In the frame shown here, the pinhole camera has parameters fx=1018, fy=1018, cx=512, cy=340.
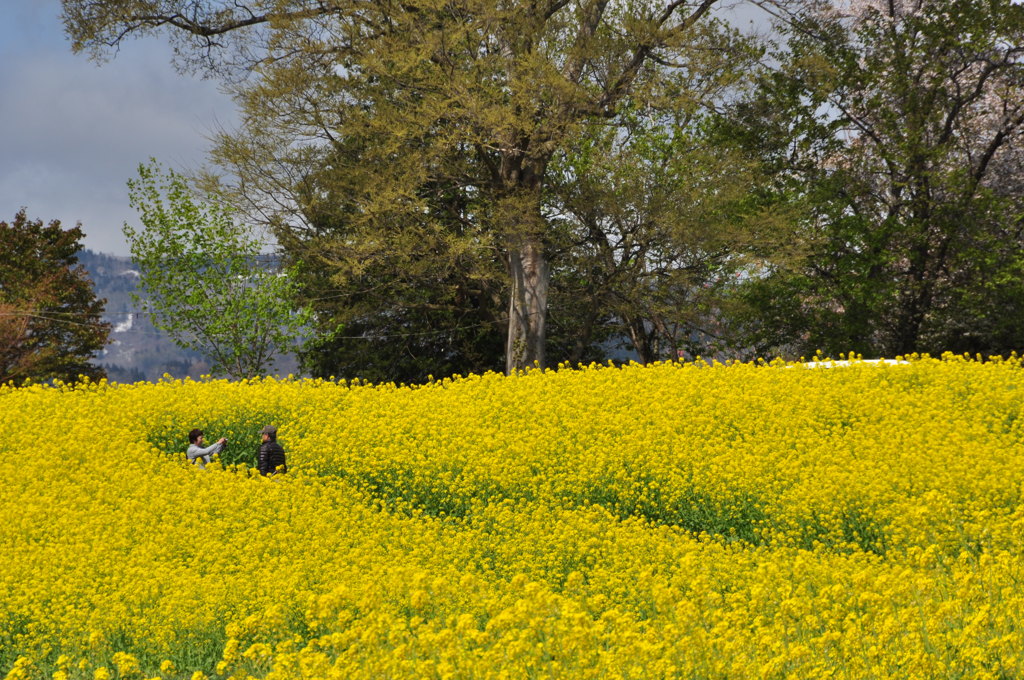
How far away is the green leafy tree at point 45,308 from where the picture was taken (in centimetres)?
3198

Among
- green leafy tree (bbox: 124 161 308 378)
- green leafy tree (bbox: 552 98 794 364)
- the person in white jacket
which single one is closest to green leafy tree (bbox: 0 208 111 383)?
green leafy tree (bbox: 124 161 308 378)

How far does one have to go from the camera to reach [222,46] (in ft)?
83.6

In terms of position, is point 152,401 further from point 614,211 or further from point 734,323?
point 734,323

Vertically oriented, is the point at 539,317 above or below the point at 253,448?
above

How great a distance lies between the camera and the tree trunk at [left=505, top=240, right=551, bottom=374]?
73.7 feet

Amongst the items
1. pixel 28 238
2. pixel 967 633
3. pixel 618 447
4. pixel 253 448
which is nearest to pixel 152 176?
pixel 28 238

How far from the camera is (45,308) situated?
34.2 metres

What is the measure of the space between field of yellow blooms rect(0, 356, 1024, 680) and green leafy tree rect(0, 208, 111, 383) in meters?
15.7

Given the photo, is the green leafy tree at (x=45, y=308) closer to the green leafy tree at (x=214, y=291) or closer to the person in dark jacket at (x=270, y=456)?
the green leafy tree at (x=214, y=291)

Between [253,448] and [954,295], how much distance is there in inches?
725

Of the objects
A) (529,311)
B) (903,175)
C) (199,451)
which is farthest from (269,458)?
(903,175)

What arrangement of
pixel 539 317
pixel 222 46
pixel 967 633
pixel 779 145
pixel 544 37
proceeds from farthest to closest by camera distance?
1. pixel 779 145
2. pixel 222 46
3. pixel 539 317
4. pixel 544 37
5. pixel 967 633

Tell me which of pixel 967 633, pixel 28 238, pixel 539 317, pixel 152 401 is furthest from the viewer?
pixel 28 238

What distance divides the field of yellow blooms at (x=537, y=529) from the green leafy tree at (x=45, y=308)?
616 inches
